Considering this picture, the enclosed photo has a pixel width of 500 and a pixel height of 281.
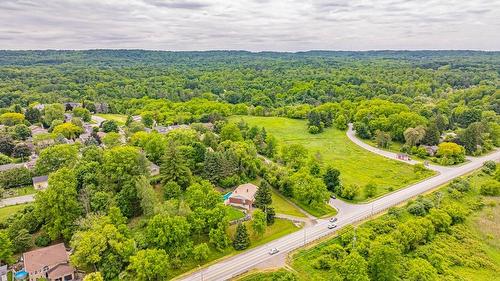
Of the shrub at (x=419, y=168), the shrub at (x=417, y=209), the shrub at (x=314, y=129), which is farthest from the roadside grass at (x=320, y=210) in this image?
the shrub at (x=314, y=129)

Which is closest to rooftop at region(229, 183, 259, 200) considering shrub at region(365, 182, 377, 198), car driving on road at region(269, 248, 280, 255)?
car driving on road at region(269, 248, 280, 255)

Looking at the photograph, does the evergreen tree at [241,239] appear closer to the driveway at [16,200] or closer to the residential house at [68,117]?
the driveway at [16,200]

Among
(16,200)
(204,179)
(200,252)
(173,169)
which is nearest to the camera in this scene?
(200,252)

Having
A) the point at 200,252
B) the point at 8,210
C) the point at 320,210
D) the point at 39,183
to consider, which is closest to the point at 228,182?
the point at 320,210

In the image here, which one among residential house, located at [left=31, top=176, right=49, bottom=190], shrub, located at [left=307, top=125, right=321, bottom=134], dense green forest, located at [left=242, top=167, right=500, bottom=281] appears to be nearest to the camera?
dense green forest, located at [left=242, top=167, right=500, bottom=281]

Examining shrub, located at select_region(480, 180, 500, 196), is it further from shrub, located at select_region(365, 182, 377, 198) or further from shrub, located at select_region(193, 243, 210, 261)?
shrub, located at select_region(193, 243, 210, 261)

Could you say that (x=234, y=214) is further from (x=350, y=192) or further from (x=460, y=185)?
(x=460, y=185)
